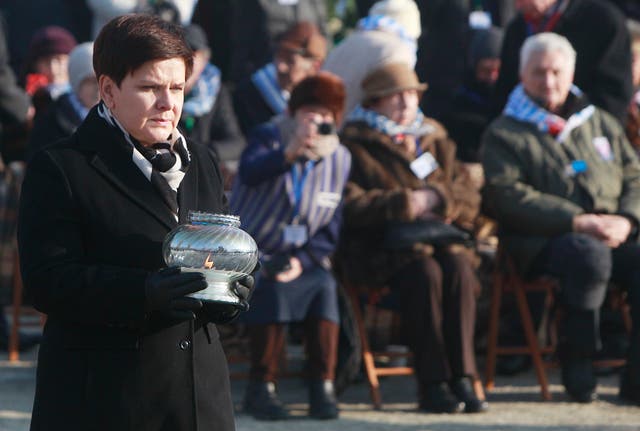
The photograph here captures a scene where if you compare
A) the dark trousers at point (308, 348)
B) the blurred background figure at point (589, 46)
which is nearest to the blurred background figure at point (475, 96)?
the blurred background figure at point (589, 46)

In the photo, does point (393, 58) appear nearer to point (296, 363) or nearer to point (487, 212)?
point (487, 212)

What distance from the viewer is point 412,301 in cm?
659

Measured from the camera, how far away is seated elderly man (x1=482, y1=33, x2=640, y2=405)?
6.72 metres

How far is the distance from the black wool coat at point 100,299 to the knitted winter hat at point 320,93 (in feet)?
11.5

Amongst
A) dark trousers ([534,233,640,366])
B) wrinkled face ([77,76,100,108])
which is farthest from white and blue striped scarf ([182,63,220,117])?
dark trousers ([534,233,640,366])

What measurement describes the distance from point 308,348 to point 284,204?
2.38 ft

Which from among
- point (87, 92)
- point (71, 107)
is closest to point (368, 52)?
point (87, 92)

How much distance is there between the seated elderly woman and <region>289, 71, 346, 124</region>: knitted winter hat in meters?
0.44

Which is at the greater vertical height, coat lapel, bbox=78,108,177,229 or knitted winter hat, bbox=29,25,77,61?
coat lapel, bbox=78,108,177,229

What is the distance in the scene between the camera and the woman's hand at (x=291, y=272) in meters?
6.39

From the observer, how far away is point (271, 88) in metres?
8.19

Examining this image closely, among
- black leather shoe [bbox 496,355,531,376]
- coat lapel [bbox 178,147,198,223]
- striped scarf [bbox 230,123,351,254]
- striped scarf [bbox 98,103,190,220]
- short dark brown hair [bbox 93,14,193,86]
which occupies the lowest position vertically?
black leather shoe [bbox 496,355,531,376]

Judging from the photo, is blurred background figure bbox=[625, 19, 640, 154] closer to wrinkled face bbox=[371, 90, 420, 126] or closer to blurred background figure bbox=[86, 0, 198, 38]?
wrinkled face bbox=[371, 90, 420, 126]

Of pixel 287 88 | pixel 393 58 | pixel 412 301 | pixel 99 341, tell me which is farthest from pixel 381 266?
pixel 99 341
